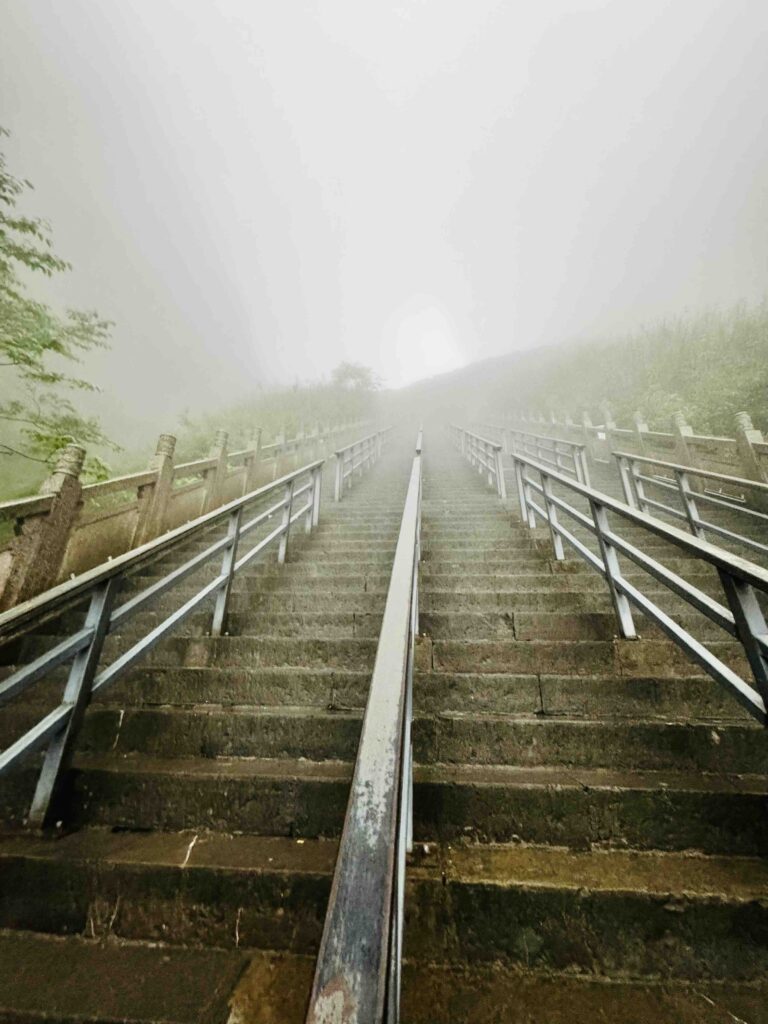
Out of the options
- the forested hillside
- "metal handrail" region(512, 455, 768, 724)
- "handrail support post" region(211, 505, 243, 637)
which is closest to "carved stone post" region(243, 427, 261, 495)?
"handrail support post" region(211, 505, 243, 637)

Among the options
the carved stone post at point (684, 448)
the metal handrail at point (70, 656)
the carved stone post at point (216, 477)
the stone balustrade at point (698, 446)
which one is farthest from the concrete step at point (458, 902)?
the carved stone post at point (684, 448)

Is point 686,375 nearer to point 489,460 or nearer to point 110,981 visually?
point 489,460

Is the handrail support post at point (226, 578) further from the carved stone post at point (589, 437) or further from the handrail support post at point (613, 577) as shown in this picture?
the carved stone post at point (589, 437)

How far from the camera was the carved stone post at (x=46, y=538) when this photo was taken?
3467 millimetres

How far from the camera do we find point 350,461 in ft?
32.3

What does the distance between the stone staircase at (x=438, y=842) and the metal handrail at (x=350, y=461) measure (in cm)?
546

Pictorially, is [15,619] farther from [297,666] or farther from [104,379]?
[104,379]

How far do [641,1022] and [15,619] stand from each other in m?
2.41

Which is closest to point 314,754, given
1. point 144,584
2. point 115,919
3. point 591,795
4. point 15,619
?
point 115,919

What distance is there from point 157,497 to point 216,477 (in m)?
1.53

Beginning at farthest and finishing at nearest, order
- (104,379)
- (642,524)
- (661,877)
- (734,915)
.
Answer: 1. (104,379)
2. (642,524)
3. (661,877)
4. (734,915)

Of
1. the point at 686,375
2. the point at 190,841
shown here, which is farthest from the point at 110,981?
the point at 686,375

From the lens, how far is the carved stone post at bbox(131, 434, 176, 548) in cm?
513

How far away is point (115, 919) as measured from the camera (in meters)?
1.45
